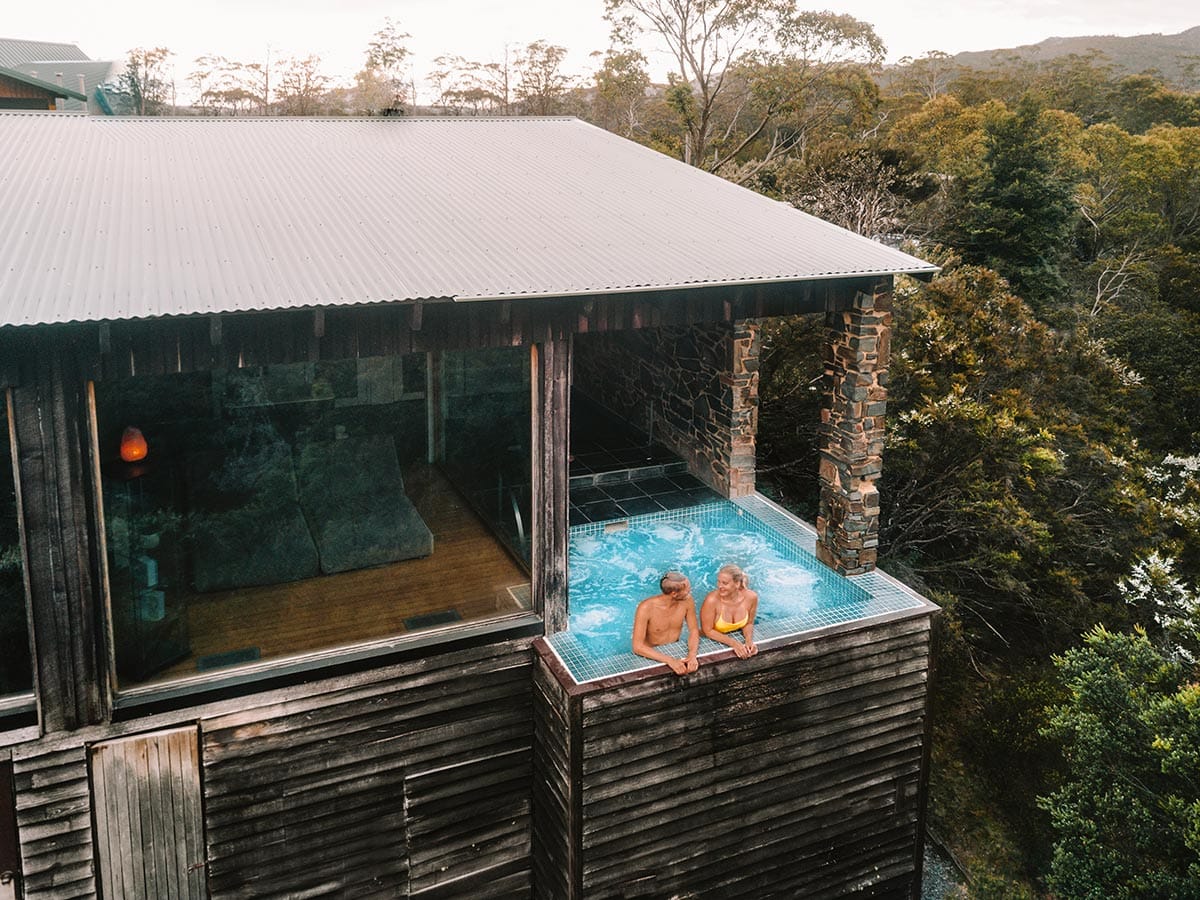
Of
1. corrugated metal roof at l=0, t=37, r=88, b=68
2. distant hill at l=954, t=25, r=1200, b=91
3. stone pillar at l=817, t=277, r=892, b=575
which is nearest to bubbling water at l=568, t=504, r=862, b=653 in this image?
stone pillar at l=817, t=277, r=892, b=575

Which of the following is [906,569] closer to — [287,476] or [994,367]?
[994,367]

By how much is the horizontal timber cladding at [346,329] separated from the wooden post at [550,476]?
0.18 metres

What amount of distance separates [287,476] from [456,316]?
2665 mm

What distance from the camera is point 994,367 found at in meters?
12.6

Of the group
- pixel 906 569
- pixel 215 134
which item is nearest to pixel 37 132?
pixel 215 134

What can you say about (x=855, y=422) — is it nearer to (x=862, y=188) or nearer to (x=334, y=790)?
(x=334, y=790)

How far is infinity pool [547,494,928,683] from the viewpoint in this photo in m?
6.48

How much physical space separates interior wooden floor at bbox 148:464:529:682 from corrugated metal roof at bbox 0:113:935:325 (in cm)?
211

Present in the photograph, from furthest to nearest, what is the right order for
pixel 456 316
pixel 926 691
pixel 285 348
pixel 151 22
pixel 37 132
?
1. pixel 151 22
2. pixel 37 132
3. pixel 926 691
4. pixel 456 316
5. pixel 285 348

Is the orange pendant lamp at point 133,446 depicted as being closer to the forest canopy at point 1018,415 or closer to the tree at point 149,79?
the forest canopy at point 1018,415

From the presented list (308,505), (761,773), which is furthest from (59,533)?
(761,773)

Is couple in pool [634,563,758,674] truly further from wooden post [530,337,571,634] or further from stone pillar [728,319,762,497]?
stone pillar [728,319,762,497]

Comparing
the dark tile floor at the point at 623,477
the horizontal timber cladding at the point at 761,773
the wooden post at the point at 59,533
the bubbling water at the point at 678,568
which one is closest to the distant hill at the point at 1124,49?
the dark tile floor at the point at 623,477

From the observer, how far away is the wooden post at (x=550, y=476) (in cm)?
611
